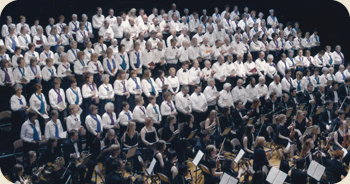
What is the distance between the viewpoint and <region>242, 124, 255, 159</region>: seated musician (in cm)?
872

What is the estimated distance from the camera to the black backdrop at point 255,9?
12250mm

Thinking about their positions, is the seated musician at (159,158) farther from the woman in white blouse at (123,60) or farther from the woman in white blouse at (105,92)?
the woman in white blouse at (123,60)

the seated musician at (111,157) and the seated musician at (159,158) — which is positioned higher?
the seated musician at (111,157)

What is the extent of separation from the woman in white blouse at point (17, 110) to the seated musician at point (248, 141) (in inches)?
200

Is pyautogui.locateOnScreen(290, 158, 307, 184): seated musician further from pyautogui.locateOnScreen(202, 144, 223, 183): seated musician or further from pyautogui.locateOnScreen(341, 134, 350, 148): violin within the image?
pyautogui.locateOnScreen(341, 134, 350, 148): violin

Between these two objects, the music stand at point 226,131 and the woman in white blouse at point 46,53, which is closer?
the music stand at point 226,131

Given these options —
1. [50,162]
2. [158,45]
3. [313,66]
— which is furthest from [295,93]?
[50,162]

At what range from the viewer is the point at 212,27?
13.2 m

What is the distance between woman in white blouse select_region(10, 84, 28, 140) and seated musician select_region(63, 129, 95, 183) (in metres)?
1.45

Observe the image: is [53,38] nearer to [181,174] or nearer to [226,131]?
[226,131]

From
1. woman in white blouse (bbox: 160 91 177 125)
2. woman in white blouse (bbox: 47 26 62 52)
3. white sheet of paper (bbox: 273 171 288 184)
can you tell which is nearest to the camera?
white sheet of paper (bbox: 273 171 288 184)

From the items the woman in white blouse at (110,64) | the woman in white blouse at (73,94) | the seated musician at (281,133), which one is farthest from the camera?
the woman in white blouse at (110,64)

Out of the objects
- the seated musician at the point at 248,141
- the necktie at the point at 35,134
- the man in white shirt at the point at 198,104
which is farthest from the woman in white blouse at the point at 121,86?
the seated musician at the point at 248,141

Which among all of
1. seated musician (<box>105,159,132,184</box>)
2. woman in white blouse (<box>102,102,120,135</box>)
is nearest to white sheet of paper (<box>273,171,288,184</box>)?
seated musician (<box>105,159,132,184</box>)
